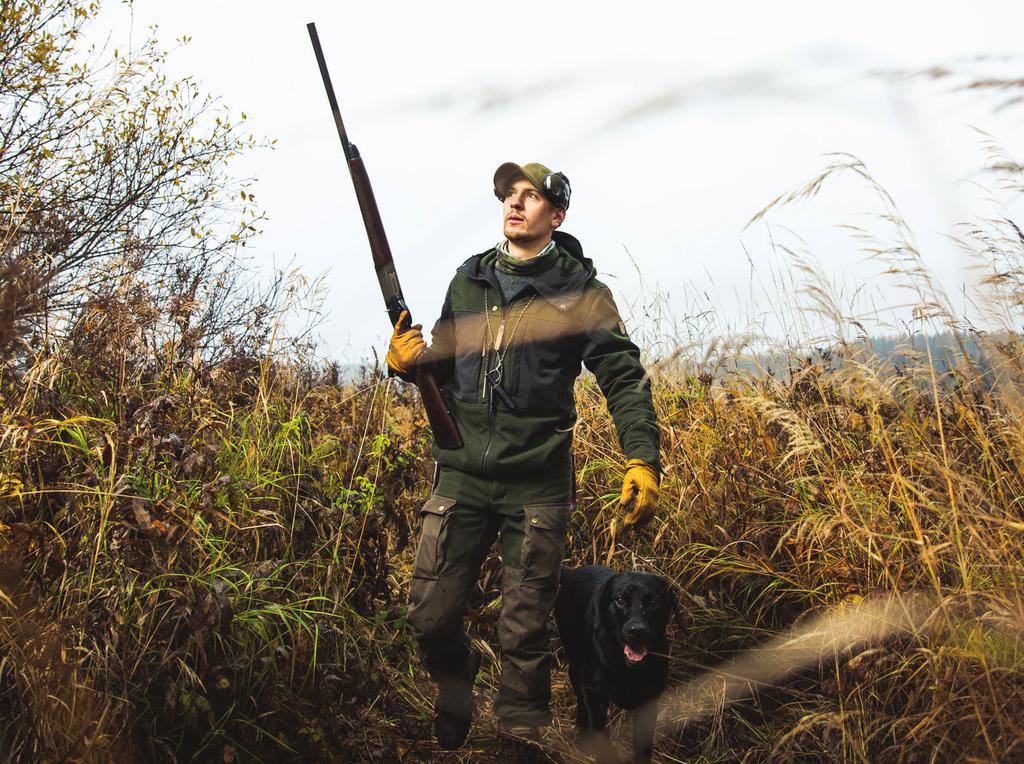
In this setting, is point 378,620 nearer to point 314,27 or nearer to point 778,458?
point 778,458

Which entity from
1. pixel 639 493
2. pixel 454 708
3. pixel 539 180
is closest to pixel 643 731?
pixel 454 708

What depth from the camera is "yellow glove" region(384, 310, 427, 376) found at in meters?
3.40

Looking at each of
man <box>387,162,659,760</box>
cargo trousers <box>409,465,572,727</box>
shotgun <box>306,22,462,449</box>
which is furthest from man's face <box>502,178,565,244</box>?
cargo trousers <box>409,465,572,727</box>

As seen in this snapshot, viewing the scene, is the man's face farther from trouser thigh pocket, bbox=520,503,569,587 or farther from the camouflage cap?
trouser thigh pocket, bbox=520,503,569,587

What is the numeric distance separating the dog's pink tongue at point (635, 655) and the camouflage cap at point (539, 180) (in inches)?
66.4

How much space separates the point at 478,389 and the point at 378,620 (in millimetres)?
1083

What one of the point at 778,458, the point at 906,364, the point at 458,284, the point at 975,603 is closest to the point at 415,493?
the point at 458,284

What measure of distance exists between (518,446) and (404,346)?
1.95ft

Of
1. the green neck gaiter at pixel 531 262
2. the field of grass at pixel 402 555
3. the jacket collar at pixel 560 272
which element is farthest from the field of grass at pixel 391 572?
the green neck gaiter at pixel 531 262

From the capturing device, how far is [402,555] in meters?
4.68

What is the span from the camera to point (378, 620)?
367cm

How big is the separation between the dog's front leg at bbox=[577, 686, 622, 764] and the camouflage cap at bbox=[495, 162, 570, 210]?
72.7 inches

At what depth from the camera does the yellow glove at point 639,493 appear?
10.3ft

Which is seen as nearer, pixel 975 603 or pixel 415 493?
pixel 975 603
